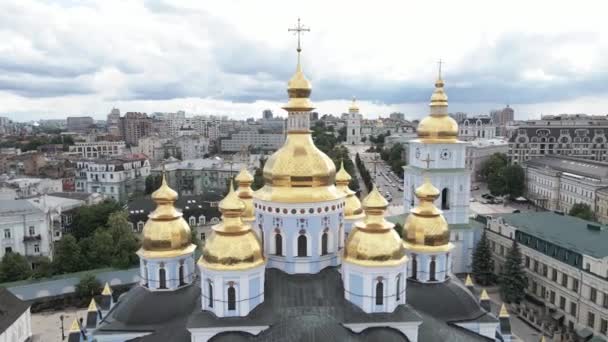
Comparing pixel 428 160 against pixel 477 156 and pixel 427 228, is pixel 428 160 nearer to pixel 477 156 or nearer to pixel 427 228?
pixel 427 228

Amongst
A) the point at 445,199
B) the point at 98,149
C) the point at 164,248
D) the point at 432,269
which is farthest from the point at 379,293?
the point at 98,149

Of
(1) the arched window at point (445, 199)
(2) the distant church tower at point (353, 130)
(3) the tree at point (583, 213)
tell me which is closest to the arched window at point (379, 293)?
(1) the arched window at point (445, 199)

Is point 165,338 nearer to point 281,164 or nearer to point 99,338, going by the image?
point 99,338

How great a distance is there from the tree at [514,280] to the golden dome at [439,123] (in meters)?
7.47

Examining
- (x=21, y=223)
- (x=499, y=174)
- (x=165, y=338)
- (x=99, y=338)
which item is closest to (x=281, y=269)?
(x=165, y=338)

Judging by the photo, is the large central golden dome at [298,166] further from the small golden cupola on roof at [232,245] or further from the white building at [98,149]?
the white building at [98,149]

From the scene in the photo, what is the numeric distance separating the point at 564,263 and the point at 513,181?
109 ft

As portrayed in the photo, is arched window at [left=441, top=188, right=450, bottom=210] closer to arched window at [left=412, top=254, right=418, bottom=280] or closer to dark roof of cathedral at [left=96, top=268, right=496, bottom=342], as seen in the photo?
dark roof of cathedral at [left=96, top=268, right=496, bottom=342]

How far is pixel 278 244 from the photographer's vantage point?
16.1m

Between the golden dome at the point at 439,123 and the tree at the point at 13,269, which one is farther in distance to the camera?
the golden dome at the point at 439,123

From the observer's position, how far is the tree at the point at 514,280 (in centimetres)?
2552

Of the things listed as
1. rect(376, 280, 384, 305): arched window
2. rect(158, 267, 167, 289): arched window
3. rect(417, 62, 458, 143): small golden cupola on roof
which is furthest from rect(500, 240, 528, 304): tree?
rect(158, 267, 167, 289): arched window

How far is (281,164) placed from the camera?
51.9 ft

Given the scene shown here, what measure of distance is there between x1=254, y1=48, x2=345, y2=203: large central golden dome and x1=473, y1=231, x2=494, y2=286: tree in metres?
16.2
